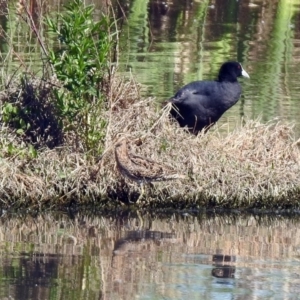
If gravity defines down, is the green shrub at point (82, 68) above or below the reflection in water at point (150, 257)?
above

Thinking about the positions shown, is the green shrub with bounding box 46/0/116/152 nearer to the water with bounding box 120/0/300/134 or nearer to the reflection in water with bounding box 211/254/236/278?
the water with bounding box 120/0/300/134

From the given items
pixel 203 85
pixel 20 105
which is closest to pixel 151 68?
pixel 203 85

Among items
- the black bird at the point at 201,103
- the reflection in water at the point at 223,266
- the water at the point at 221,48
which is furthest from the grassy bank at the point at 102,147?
the reflection in water at the point at 223,266

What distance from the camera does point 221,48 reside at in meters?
19.2

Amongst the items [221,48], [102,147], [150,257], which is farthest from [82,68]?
[221,48]

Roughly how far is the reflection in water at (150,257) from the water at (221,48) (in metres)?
2.62

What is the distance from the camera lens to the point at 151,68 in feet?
56.0

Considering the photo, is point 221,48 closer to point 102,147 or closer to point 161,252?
point 102,147

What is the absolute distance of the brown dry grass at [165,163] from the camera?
429 inches

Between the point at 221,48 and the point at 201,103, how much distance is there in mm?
6780

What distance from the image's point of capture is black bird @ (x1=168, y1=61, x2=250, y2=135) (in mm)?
12516

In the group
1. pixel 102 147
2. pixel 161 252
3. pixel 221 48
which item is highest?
pixel 102 147

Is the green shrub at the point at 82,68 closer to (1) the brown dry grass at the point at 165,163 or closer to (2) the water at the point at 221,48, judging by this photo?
(1) the brown dry grass at the point at 165,163

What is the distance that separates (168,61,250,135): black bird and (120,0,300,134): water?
470 millimetres
